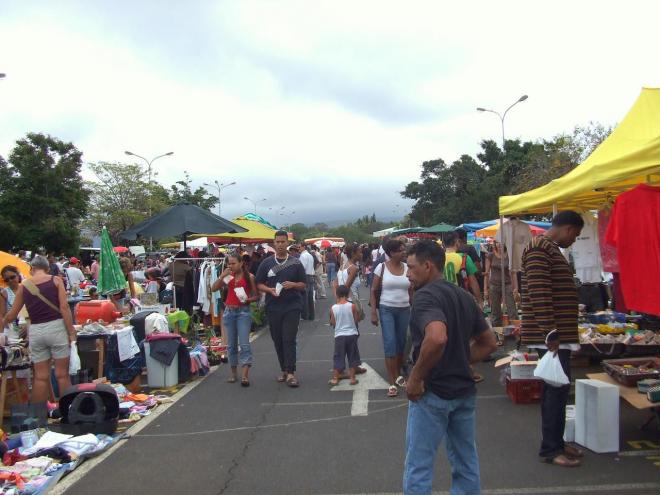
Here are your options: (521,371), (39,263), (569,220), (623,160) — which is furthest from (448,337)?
(39,263)

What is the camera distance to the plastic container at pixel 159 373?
828 cm

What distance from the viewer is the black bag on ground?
6.00 m

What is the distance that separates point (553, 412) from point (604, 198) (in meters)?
4.74

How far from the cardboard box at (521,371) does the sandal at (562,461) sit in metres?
1.84

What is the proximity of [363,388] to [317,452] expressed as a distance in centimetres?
250

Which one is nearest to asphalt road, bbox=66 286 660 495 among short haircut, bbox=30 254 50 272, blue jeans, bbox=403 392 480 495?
blue jeans, bbox=403 392 480 495

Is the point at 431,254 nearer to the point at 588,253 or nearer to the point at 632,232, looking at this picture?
the point at 632,232

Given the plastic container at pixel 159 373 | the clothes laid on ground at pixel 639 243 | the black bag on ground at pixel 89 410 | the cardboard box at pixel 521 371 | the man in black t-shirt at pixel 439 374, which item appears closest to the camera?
the man in black t-shirt at pixel 439 374

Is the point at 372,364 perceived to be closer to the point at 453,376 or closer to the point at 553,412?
the point at 553,412

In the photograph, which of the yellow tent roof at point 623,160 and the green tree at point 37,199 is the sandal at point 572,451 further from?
the green tree at point 37,199

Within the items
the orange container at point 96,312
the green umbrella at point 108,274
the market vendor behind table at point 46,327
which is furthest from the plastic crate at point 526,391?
the green umbrella at point 108,274

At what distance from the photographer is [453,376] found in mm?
3264

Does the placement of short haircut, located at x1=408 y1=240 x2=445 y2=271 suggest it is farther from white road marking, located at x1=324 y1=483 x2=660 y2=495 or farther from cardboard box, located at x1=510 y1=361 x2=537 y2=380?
cardboard box, located at x1=510 y1=361 x2=537 y2=380

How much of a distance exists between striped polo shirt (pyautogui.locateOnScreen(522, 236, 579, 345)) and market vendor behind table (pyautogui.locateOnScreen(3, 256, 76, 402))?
17.0 feet
